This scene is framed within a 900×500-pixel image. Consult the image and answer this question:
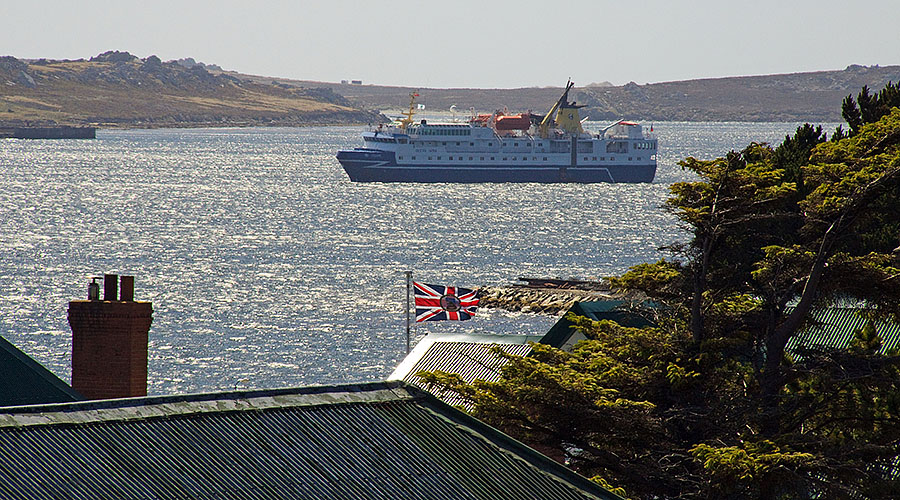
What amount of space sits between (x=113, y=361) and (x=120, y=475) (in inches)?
285

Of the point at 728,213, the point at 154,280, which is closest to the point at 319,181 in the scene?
the point at 154,280

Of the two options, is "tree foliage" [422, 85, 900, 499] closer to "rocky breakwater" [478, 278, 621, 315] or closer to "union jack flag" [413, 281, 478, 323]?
"union jack flag" [413, 281, 478, 323]

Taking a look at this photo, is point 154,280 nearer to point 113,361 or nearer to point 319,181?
point 113,361

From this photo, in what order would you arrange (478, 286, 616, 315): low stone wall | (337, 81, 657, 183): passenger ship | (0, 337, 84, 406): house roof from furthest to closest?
(337, 81, 657, 183): passenger ship < (478, 286, 616, 315): low stone wall < (0, 337, 84, 406): house roof

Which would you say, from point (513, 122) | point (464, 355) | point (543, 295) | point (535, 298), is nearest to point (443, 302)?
point (464, 355)

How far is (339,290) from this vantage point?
76.9 m

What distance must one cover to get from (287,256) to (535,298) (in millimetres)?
29819

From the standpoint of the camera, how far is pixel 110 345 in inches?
676

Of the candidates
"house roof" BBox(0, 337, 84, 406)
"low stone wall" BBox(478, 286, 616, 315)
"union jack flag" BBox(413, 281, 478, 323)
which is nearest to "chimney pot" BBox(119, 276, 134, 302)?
"house roof" BBox(0, 337, 84, 406)

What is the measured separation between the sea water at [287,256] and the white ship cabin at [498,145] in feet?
13.4

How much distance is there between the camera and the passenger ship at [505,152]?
157375 millimetres

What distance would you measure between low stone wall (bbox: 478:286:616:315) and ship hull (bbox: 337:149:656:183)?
87.4 metres

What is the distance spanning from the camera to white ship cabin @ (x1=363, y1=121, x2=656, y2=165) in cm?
15588

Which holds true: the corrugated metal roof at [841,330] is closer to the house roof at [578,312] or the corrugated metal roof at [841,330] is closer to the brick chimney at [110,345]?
the house roof at [578,312]
